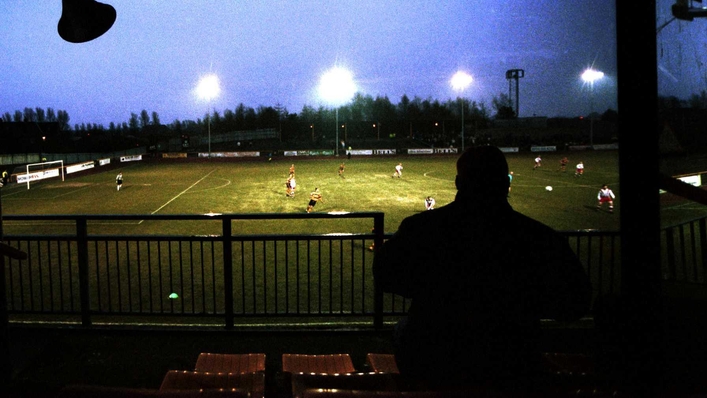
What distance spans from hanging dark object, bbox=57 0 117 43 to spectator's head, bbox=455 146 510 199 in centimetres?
262

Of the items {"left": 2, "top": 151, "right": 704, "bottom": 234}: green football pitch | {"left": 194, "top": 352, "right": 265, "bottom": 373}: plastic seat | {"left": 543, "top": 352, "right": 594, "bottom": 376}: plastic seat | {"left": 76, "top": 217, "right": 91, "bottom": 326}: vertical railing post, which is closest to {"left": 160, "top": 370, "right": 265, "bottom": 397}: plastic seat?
{"left": 194, "top": 352, "right": 265, "bottom": 373}: plastic seat

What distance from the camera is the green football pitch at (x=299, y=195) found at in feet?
68.0

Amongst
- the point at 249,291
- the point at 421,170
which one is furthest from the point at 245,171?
the point at 249,291

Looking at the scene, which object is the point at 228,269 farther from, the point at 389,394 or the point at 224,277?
the point at 389,394

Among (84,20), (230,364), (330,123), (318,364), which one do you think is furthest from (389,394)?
(330,123)

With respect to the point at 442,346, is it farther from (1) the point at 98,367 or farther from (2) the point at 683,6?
(1) the point at 98,367

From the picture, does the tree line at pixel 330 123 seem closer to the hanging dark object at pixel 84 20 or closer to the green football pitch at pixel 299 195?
the green football pitch at pixel 299 195

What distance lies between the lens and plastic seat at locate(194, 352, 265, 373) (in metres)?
3.66

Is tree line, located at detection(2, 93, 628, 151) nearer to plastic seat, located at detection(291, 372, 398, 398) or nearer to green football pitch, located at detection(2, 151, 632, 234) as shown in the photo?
green football pitch, located at detection(2, 151, 632, 234)

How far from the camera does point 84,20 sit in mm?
3441

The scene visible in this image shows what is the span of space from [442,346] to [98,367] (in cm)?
360

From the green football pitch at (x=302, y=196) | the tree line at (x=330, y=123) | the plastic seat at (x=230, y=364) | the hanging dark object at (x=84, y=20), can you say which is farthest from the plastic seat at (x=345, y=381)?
the tree line at (x=330, y=123)

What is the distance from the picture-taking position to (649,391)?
6.51 feet

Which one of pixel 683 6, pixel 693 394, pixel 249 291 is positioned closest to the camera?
pixel 693 394
